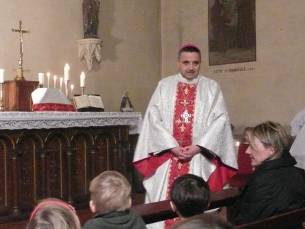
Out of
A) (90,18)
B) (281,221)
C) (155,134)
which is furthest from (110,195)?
(90,18)

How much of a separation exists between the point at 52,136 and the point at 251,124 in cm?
361

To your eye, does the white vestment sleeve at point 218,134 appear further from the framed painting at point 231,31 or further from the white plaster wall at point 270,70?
the framed painting at point 231,31

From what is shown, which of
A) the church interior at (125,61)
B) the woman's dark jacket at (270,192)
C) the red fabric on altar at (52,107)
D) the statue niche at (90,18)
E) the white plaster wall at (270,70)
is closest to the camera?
the woman's dark jacket at (270,192)

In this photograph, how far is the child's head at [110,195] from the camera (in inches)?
97.8

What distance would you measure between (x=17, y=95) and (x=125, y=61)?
2.95 metres

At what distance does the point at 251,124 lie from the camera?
27.7ft

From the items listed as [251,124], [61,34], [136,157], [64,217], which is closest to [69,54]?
[61,34]

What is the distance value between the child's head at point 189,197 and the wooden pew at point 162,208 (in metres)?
0.43

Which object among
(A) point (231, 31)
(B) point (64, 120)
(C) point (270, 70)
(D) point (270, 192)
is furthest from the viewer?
(A) point (231, 31)

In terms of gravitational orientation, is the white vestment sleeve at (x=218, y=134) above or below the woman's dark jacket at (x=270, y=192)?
above

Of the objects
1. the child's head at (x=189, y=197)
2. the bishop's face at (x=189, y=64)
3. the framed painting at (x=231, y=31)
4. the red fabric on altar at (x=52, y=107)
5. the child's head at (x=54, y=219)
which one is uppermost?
the framed painting at (x=231, y=31)

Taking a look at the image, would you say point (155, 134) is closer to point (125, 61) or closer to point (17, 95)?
point (17, 95)

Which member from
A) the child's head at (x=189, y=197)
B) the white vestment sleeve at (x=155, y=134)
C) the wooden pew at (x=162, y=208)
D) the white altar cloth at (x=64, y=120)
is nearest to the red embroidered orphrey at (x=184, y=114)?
the white vestment sleeve at (x=155, y=134)

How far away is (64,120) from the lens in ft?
20.9
